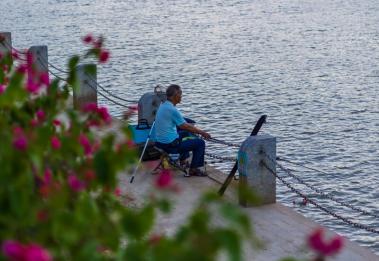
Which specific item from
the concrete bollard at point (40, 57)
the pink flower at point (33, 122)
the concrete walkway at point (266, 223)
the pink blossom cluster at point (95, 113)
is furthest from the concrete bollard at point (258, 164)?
the concrete bollard at point (40, 57)

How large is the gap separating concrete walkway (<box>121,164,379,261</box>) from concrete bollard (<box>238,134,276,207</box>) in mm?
217

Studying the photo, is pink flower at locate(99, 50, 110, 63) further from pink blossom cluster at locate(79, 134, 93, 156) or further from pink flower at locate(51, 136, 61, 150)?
pink flower at locate(51, 136, 61, 150)

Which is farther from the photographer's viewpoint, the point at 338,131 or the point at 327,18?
the point at 327,18

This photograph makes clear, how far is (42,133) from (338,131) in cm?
1624

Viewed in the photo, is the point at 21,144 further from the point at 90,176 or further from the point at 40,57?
the point at 40,57

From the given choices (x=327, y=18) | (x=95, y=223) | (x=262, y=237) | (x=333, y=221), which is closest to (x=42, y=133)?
(x=95, y=223)

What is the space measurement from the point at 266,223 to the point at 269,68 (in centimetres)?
1991

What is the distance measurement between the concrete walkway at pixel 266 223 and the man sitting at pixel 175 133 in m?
0.30

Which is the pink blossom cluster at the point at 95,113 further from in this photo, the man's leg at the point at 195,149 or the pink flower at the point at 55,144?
the man's leg at the point at 195,149

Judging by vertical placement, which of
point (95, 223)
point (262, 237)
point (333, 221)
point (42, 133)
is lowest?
point (333, 221)

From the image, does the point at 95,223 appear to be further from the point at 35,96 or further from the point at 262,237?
the point at 262,237

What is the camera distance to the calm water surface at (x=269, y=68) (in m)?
17.3

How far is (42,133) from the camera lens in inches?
161

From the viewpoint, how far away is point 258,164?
10867 millimetres
